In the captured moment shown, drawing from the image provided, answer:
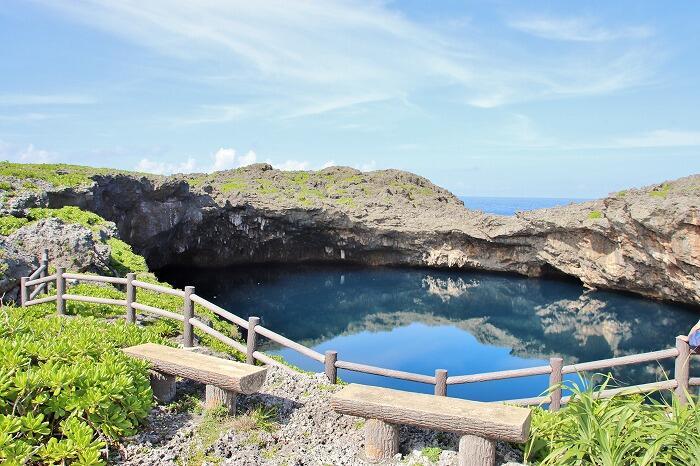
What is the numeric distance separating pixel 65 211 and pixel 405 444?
19.1 m

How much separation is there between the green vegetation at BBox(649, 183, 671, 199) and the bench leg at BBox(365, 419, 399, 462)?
28.5 metres

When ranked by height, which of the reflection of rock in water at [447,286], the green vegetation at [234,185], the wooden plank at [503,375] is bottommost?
the reflection of rock in water at [447,286]

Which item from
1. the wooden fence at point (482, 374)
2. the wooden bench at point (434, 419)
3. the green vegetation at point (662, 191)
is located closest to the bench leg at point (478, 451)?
the wooden bench at point (434, 419)

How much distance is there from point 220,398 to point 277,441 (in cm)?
86

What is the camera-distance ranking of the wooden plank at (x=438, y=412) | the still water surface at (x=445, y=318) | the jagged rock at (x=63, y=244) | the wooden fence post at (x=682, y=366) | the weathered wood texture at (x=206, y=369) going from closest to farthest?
the wooden plank at (x=438, y=412)
the weathered wood texture at (x=206, y=369)
the wooden fence post at (x=682, y=366)
the jagged rock at (x=63, y=244)
the still water surface at (x=445, y=318)

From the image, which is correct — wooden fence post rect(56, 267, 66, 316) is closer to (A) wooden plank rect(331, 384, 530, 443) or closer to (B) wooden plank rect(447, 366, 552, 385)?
(A) wooden plank rect(331, 384, 530, 443)

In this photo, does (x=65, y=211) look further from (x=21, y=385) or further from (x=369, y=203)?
(x=369, y=203)

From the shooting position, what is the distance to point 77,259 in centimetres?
1570

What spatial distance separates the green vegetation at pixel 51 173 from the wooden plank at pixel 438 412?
67.0 feet

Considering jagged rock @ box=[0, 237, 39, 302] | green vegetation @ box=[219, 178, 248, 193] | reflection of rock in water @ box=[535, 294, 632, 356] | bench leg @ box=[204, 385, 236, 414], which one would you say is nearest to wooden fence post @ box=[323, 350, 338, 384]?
bench leg @ box=[204, 385, 236, 414]

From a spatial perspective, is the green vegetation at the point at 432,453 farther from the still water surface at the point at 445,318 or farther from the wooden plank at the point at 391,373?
the still water surface at the point at 445,318

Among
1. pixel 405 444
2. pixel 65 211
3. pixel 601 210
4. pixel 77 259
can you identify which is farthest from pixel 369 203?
pixel 405 444

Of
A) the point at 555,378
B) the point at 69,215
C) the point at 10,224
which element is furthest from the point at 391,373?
the point at 69,215

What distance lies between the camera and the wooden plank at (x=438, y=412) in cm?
509
